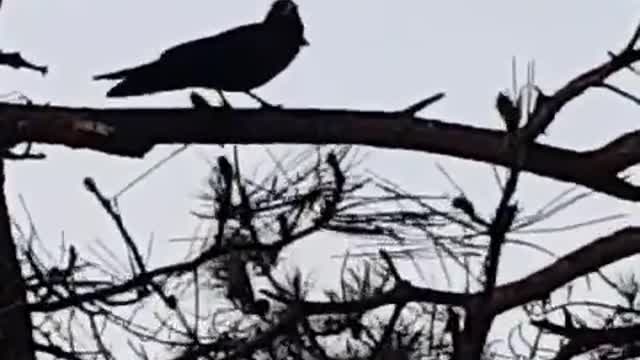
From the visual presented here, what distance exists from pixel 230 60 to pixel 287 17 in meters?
0.52

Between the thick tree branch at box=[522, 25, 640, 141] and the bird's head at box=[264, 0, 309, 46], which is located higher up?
the bird's head at box=[264, 0, 309, 46]

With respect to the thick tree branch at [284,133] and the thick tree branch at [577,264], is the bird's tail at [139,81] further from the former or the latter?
the thick tree branch at [577,264]

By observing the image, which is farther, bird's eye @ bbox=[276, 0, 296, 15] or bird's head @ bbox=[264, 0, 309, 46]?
bird's eye @ bbox=[276, 0, 296, 15]

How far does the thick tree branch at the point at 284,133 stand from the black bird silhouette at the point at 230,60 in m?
0.51

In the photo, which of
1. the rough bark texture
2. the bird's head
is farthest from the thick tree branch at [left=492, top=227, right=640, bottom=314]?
the bird's head

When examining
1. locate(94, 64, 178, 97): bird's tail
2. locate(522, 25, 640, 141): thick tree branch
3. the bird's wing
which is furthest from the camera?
the bird's wing

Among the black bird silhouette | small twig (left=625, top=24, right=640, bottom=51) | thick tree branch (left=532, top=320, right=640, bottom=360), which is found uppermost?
the black bird silhouette

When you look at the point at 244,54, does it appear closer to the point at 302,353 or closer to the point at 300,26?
the point at 300,26

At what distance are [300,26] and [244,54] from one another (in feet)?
1.37

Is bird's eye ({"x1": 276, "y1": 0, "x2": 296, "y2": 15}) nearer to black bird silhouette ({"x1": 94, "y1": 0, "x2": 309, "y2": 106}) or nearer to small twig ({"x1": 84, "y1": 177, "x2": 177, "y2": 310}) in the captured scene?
black bird silhouette ({"x1": 94, "y1": 0, "x2": 309, "y2": 106})

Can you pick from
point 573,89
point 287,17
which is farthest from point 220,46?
point 573,89

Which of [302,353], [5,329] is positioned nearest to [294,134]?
[302,353]

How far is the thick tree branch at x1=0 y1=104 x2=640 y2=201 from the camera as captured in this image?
2.49m

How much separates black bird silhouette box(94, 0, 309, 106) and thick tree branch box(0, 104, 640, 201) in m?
0.51
